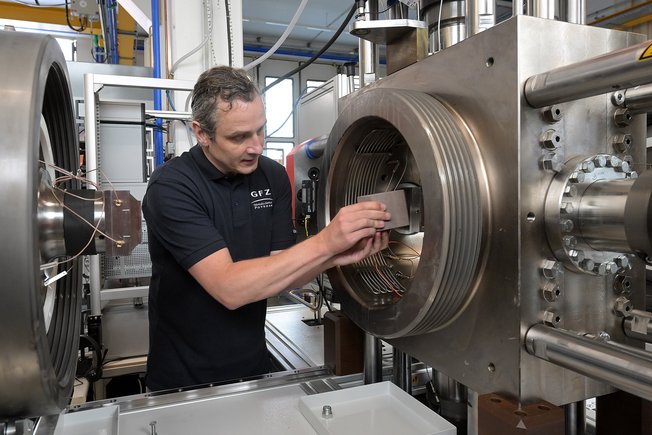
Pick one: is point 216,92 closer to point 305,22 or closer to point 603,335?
point 603,335

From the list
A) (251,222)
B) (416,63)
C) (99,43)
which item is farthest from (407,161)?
(99,43)

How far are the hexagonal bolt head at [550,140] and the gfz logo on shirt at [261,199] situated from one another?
0.86m

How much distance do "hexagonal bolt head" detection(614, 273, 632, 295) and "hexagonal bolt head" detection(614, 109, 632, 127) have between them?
0.60 feet

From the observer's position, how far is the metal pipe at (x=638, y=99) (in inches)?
21.5

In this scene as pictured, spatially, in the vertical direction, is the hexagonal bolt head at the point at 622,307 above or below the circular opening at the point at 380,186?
below

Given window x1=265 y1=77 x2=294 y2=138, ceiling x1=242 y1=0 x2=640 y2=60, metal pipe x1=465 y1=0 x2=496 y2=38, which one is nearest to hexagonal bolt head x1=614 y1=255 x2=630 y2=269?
metal pipe x1=465 y1=0 x2=496 y2=38

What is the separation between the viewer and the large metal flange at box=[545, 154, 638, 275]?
0.53 metres

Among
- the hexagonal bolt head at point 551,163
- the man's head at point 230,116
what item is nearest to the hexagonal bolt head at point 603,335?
the hexagonal bolt head at point 551,163

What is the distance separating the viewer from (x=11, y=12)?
391 cm

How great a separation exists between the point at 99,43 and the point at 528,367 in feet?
14.6

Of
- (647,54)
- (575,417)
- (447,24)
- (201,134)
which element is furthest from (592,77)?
(201,134)

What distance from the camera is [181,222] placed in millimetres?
1042

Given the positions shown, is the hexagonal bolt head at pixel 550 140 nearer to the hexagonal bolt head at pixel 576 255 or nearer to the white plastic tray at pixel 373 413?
the hexagonal bolt head at pixel 576 255

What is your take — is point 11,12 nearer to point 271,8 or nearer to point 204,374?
point 271,8
